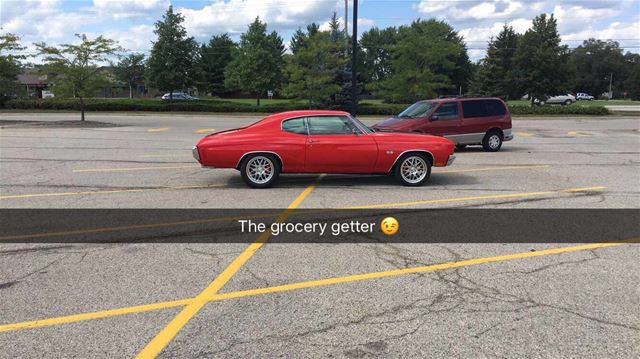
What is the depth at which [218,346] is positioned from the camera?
3400 mm

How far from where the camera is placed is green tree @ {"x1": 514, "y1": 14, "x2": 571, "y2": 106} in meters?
46.9

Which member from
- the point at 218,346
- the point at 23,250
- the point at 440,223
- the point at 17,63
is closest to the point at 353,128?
the point at 440,223

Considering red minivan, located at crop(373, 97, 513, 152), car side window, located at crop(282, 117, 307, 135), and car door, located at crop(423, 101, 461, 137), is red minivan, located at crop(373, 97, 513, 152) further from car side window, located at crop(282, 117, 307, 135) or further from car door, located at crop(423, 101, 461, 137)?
car side window, located at crop(282, 117, 307, 135)

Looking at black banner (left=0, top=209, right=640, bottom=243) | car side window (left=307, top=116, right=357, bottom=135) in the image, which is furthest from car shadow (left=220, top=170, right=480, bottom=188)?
black banner (left=0, top=209, right=640, bottom=243)

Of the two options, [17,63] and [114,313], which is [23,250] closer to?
[114,313]

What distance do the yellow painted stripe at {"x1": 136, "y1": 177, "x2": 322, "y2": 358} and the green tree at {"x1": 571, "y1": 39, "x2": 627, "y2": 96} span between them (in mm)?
121302

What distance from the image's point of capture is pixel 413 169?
29.9ft

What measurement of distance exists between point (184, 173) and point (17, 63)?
22141mm

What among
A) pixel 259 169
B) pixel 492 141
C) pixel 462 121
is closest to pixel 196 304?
pixel 259 169

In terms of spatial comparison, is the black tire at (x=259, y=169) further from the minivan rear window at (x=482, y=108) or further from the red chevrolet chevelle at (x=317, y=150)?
the minivan rear window at (x=482, y=108)

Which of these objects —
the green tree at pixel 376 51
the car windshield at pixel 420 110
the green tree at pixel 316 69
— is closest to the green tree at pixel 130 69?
the green tree at pixel 376 51

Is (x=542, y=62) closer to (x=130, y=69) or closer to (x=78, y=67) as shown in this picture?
(x=78, y=67)

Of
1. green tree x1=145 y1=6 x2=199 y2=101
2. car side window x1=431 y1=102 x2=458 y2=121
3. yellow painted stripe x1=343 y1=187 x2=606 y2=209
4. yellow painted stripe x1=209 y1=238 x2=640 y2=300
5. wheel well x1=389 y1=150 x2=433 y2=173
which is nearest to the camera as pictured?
yellow painted stripe x1=209 y1=238 x2=640 y2=300

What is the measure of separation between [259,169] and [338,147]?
4.81 ft
